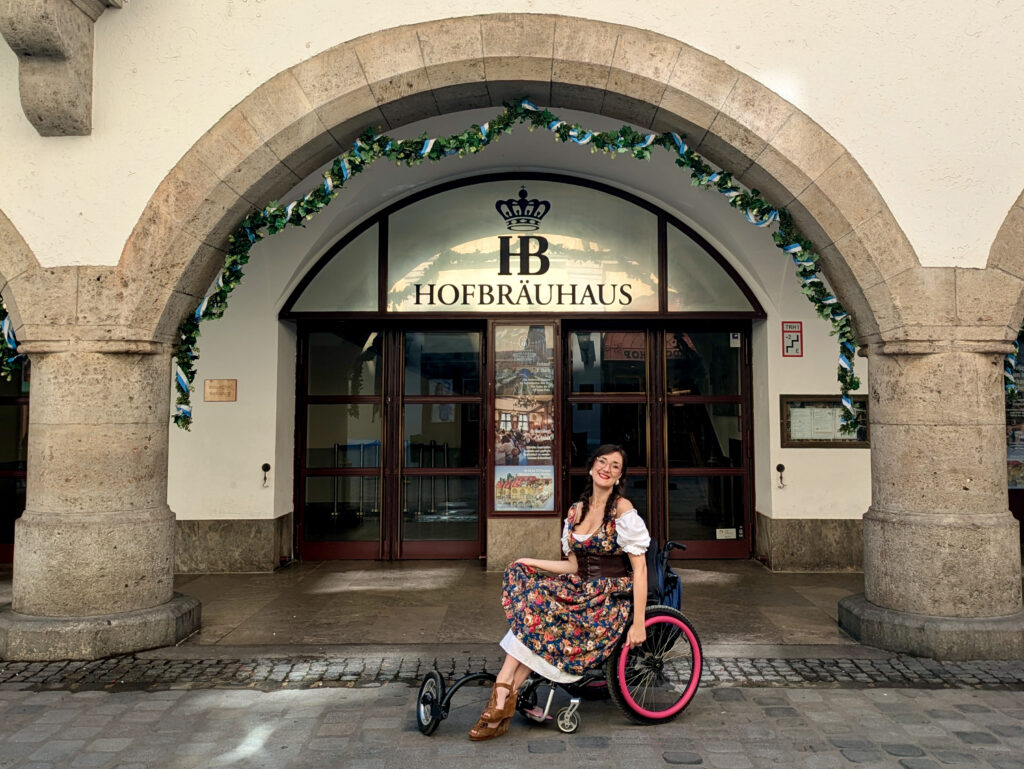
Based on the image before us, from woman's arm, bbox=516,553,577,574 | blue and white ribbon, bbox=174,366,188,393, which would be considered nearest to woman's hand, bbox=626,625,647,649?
woman's arm, bbox=516,553,577,574

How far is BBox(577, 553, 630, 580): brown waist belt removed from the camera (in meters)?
4.02

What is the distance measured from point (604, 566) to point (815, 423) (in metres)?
4.59

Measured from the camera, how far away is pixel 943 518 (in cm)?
515

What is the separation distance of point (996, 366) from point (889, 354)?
2.29ft

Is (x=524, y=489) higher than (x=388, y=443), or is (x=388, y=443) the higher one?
(x=388, y=443)

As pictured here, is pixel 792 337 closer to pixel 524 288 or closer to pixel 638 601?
pixel 524 288

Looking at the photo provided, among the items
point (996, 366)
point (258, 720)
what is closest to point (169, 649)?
point (258, 720)

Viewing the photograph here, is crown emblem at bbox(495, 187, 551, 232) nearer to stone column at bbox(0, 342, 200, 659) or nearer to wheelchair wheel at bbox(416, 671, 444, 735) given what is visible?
stone column at bbox(0, 342, 200, 659)

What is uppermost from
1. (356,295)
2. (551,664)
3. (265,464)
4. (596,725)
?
(356,295)

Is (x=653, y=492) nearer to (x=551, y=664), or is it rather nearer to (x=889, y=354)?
(x=889, y=354)

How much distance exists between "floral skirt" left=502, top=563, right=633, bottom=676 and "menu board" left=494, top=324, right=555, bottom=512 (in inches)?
151

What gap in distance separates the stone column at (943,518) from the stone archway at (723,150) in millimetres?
12

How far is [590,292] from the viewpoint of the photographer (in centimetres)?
804

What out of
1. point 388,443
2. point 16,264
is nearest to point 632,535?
point 16,264
